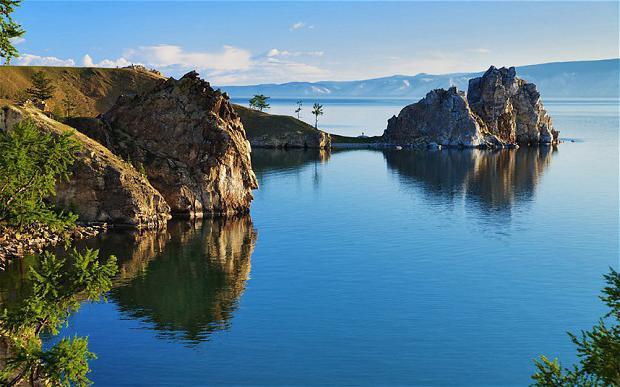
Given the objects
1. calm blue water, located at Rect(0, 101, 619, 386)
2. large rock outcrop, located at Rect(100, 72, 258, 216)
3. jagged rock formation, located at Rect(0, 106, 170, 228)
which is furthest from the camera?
large rock outcrop, located at Rect(100, 72, 258, 216)

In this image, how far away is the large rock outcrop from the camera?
122m

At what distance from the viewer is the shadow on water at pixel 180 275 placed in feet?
232

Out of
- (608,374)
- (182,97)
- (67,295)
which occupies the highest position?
(182,97)

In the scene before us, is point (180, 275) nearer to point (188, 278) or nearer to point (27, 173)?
point (188, 278)

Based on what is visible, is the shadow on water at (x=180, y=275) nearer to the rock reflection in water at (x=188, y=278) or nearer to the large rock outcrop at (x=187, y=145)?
the rock reflection in water at (x=188, y=278)

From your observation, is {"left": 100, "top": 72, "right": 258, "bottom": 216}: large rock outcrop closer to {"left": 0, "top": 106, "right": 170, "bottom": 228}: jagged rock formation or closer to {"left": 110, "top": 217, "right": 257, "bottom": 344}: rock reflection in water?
{"left": 110, "top": 217, "right": 257, "bottom": 344}: rock reflection in water

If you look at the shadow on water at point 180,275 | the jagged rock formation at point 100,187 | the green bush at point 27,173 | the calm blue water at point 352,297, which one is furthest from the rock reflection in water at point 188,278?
the green bush at point 27,173

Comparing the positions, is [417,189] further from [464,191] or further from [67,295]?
[67,295]

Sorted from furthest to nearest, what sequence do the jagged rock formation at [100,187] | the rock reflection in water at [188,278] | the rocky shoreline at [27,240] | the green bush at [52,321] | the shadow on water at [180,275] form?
the jagged rock formation at [100,187] < the rocky shoreline at [27,240] < the shadow on water at [180,275] < the rock reflection in water at [188,278] < the green bush at [52,321]

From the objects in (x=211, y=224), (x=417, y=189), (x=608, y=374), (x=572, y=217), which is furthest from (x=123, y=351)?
(x=417, y=189)

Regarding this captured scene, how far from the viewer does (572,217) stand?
13625 centimetres

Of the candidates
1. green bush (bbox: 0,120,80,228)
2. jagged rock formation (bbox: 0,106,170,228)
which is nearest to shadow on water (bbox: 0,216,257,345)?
jagged rock formation (bbox: 0,106,170,228)

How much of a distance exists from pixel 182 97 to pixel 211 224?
27314 mm

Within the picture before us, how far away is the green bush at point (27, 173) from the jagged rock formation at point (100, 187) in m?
67.1
